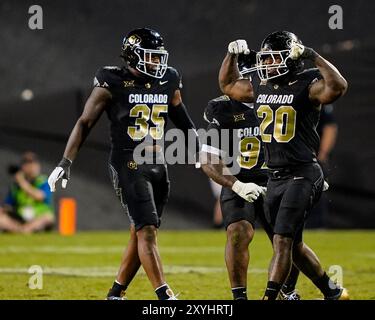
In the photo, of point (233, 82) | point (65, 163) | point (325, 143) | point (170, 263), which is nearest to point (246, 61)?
point (233, 82)

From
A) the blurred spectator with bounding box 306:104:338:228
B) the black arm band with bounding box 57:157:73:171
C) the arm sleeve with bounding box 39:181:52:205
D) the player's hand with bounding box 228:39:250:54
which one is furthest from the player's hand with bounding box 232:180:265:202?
the arm sleeve with bounding box 39:181:52:205

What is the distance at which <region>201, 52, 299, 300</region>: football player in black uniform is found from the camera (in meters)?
6.07

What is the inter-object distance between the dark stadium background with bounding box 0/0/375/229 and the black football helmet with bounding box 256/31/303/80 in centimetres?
703

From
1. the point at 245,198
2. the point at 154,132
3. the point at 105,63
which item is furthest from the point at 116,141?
the point at 105,63

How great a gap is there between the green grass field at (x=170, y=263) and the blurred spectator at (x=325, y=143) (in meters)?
0.29

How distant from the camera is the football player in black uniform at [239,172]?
6.07 m

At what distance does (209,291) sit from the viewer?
283 inches

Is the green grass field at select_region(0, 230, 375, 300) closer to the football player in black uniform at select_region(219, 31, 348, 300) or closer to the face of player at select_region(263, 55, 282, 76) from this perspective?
the football player in black uniform at select_region(219, 31, 348, 300)

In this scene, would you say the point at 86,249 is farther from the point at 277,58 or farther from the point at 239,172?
the point at 277,58

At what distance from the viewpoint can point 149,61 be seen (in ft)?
20.4

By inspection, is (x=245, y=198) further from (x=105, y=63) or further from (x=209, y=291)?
(x=105, y=63)

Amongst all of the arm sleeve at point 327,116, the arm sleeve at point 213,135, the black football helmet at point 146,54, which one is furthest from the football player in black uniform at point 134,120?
the arm sleeve at point 327,116
